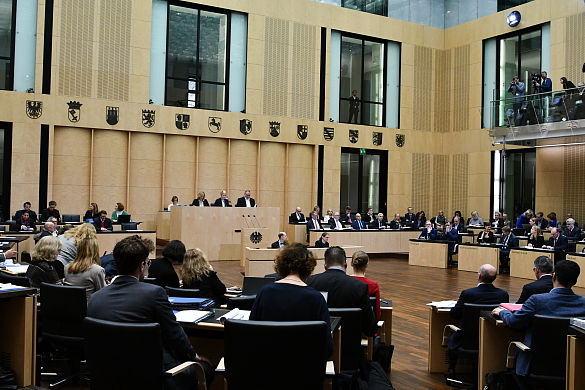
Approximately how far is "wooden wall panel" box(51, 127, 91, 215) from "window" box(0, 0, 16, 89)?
1.76 meters

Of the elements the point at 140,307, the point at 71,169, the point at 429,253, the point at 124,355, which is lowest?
the point at 429,253

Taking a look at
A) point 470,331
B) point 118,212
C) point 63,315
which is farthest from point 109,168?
point 470,331

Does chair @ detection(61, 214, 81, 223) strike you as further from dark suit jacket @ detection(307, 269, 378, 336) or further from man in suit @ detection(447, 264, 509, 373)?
man in suit @ detection(447, 264, 509, 373)

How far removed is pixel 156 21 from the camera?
16.7 meters

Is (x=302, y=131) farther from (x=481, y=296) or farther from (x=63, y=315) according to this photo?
(x=63, y=315)

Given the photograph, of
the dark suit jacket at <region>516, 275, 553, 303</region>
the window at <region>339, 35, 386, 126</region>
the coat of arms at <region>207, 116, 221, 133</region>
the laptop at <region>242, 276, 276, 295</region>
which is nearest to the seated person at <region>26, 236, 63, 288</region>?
the laptop at <region>242, 276, 276, 295</region>

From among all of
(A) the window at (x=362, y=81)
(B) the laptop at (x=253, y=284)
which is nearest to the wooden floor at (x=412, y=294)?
(B) the laptop at (x=253, y=284)

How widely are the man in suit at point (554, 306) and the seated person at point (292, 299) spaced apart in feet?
5.09

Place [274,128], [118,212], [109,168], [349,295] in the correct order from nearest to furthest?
[349,295], [118,212], [109,168], [274,128]

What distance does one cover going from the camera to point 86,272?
184 inches

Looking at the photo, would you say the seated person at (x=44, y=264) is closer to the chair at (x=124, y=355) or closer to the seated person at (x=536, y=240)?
the chair at (x=124, y=355)

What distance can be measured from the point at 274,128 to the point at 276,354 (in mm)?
15315

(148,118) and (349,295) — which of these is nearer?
(349,295)

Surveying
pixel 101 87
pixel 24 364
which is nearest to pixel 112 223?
pixel 101 87
